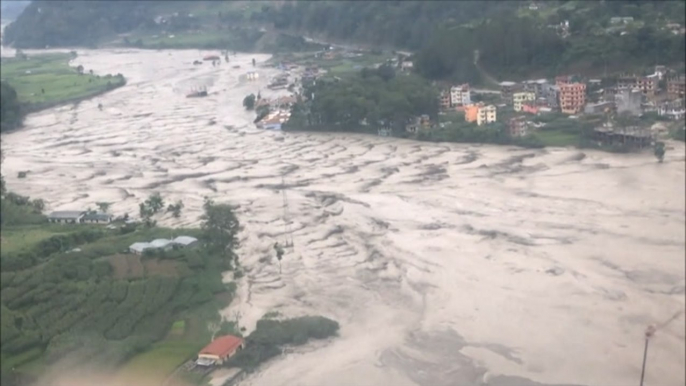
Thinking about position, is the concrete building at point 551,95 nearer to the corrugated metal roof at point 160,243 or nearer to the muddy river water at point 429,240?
the muddy river water at point 429,240

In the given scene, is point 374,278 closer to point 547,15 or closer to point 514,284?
point 514,284

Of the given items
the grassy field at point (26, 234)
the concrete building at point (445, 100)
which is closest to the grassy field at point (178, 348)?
the grassy field at point (26, 234)

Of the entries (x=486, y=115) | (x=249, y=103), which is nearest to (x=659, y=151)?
(x=486, y=115)

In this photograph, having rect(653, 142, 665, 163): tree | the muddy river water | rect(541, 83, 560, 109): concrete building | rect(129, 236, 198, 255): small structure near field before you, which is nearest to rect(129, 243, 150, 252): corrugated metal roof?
rect(129, 236, 198, 255): small structure near field

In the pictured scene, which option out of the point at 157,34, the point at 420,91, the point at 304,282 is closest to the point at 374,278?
the point at 304,282

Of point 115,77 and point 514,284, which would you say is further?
point 115,77

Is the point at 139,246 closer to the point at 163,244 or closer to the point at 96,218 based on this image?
the point at 163,244

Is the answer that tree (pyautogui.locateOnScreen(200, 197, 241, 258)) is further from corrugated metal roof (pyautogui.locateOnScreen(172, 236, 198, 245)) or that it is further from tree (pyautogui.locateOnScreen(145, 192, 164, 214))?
tree (pyautogui.locateOnScreen(145, 192, 164, 214))
